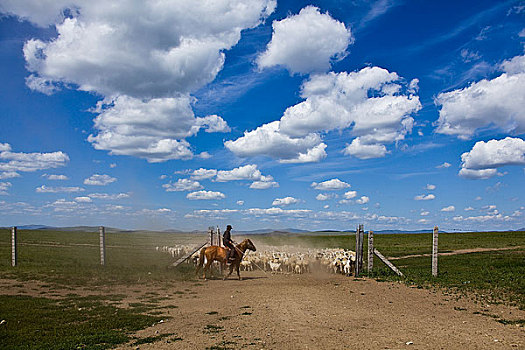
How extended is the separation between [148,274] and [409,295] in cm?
1230

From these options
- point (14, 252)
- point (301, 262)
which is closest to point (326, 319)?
point (301, 262)

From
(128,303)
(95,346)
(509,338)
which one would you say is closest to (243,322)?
(95,346)

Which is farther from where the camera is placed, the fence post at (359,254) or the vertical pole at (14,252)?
the vertical pole at (14,252)

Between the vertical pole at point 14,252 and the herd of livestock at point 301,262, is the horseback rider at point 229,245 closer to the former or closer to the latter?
the herd of livestock at point 301,262

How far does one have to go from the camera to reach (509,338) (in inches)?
361

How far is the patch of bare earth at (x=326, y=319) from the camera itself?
8.80 m

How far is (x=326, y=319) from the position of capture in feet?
36.9

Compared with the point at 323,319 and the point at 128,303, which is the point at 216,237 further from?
the point at 323,319

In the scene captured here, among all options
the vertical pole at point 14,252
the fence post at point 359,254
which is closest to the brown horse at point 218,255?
the fence post at point 359,254

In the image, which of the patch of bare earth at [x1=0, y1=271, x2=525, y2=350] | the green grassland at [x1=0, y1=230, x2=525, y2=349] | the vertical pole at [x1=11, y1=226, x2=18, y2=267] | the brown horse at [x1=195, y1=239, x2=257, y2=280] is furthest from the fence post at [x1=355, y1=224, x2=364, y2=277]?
the vertical pole at [x1=11, y1=226, x2=18, y2=267]

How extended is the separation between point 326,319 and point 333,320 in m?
0.21

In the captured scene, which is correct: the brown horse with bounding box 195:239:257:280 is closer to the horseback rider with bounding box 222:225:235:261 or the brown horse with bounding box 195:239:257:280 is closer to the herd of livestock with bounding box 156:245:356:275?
the horseback rider with bounding box 222:225:235:261

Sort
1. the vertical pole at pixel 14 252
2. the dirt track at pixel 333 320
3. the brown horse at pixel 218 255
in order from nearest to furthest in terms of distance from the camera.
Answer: the dirt track at pixel 333 320 → the brown horse at pixel 218 255 → the vertical pole at pixel 14 252

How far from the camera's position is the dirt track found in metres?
8.80
